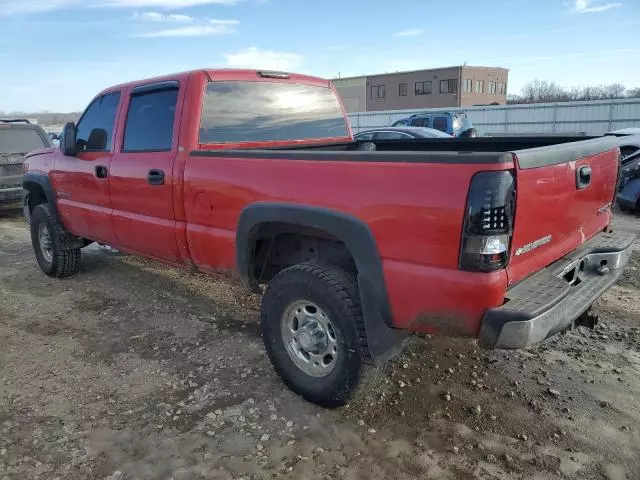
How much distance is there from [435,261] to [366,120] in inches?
1152

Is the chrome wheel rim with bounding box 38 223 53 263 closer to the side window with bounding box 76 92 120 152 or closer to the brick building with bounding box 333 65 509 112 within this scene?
the side window with bounding box 76 92 120 152

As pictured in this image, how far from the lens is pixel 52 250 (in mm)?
5949

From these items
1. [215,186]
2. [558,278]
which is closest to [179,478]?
[215,186]

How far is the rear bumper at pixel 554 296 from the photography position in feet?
7.91

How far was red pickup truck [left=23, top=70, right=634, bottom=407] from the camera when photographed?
2.45 m

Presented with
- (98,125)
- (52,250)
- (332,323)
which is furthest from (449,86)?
(332,323)

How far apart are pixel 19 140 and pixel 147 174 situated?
8.11 m

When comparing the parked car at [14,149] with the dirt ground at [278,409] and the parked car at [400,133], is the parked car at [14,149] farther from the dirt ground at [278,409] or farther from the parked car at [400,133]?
the parked car at [400,133]

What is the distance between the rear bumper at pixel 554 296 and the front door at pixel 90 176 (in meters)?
3.61

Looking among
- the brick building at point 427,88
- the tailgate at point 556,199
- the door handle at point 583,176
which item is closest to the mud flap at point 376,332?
the tailgate at point 556,199

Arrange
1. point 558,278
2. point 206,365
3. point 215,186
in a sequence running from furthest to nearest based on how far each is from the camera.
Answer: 1. point 206,365
2. point 215,186
3. point 558,278

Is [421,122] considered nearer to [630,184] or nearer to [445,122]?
[445,122]

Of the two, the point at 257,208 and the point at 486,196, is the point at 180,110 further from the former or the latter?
Result: the point at 486,196

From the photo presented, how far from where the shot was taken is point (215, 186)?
355 centimetres
